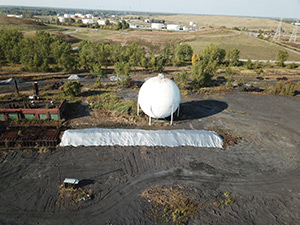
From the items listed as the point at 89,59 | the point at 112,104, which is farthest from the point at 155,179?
the point at 89,59

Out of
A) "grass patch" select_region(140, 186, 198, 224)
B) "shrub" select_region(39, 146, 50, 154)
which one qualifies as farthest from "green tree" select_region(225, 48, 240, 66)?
"shrub" select_region(39, 146, 50, 154)

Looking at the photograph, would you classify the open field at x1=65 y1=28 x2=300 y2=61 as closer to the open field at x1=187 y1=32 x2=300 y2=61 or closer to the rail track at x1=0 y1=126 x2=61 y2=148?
the open field at x1=187 y1=32 x2=300 y2=61

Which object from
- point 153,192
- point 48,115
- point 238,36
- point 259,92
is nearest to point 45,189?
point 153,192

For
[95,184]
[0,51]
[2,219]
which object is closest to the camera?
[2,219]

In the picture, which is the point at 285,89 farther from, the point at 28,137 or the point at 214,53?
the point at 28,137

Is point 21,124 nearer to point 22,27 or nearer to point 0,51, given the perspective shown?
point 0,51

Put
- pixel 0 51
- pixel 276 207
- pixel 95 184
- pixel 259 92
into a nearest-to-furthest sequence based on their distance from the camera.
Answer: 1. pixel 276 207
2. pixel 95 184
3. pixel 259 92
4. pixel 0 51

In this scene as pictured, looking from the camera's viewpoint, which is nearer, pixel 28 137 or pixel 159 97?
pixel 28 137

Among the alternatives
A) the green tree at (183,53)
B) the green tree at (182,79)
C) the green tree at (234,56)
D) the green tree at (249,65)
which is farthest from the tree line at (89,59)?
the green tree at (183,53)
